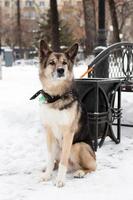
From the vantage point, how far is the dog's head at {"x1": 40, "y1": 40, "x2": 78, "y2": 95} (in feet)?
20.5

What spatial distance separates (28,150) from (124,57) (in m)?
4.02

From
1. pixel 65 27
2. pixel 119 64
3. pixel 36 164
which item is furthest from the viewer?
pixel 65 27

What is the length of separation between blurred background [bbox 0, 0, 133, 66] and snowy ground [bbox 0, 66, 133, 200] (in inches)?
157

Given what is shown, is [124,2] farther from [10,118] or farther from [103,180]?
[103,180]

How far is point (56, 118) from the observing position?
21.4ft

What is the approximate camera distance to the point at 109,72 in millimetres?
11984

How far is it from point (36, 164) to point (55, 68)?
1856 millimetres

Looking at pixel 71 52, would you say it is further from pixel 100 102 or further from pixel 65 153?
pixel 100 102

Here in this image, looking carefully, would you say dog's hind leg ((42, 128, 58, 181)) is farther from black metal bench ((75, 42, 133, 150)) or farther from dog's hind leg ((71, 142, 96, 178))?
black metal bench ((75, 42, 133, 150))

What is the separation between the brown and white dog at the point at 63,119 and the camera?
6344 mm

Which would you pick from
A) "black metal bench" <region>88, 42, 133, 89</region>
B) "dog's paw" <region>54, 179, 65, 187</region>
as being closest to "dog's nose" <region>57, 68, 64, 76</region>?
"dog's paw" <region>54, 179, 65, 187</region>

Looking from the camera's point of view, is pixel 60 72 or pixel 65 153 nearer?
pixel 60 72

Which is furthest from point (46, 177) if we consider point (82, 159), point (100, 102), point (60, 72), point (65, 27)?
point (65, 27)

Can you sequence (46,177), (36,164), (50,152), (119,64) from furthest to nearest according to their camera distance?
(119,64) → (36,164) → (50,152) → (46,177)
